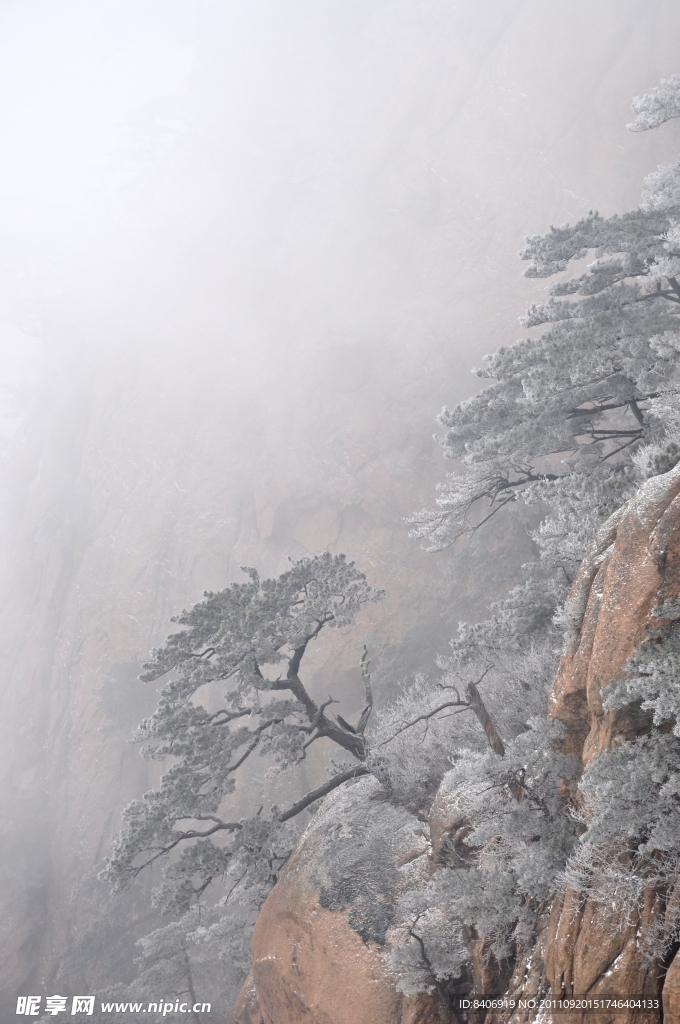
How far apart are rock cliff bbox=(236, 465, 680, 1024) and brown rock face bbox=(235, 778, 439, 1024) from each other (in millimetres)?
20

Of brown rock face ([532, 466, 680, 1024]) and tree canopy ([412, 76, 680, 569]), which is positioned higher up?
tree canopy ([412, 76, 680, 569])

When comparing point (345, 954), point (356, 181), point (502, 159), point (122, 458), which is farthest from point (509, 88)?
point (345, 954)

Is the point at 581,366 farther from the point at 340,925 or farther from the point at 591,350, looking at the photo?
the point at 340,925

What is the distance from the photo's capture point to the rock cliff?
5203 mm

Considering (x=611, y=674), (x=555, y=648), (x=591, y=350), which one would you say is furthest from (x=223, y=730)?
(x=591, y=350)

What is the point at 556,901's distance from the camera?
6.05 meters

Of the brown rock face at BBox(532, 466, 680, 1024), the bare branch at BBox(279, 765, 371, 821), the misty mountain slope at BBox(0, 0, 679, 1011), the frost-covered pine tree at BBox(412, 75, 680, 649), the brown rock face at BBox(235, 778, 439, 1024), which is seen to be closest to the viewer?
the brown rock face at BBox(532, 466, 680, 1024)

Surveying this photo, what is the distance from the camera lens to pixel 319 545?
105 feet

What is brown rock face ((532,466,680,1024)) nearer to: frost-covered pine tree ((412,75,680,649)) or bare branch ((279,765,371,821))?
frost-covered pine tree ((412,75,680,649))

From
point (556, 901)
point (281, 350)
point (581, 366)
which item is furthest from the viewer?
point (281, 350)

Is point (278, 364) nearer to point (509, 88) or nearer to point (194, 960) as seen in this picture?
point (509, 88)

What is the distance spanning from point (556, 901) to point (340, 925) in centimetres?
449

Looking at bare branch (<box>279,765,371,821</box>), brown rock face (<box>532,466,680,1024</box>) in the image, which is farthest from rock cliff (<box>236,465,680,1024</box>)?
bare branch (<box>279,765,371,821</box>)

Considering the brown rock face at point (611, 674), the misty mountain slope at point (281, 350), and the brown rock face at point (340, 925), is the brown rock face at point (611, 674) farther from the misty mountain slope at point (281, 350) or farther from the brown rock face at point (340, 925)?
the misty mountain slope at point (281, 350)
